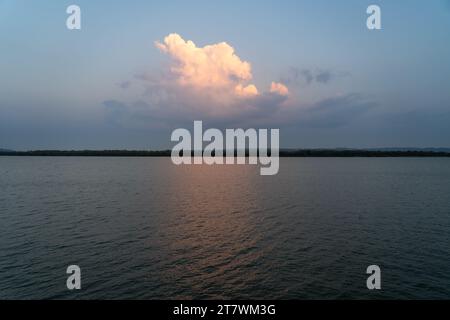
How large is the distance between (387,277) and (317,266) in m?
4.68

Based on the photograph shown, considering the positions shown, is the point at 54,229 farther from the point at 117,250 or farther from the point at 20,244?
the point at 117,250

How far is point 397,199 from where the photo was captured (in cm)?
5338

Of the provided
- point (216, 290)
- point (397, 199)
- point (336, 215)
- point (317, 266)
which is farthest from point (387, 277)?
point (397, 199)

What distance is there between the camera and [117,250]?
83.8ft

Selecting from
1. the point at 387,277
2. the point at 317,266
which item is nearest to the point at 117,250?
the point at 317,266

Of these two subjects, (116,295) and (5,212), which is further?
(5,212)

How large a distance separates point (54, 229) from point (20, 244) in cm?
542

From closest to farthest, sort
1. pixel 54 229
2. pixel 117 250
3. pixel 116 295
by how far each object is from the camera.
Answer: pixel 116 295
pixel 117 250
pixel 54 229

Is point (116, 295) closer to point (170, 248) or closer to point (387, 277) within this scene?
point (170, 248)
